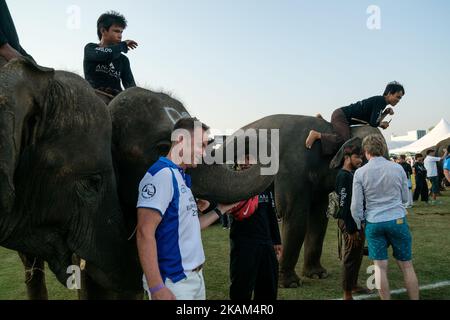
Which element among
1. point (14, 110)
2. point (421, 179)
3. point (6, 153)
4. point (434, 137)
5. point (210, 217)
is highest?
point (14, 110)

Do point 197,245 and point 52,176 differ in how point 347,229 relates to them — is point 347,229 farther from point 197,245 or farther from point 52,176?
point 52,176

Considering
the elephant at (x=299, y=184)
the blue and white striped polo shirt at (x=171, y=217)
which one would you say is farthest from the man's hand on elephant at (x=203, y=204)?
the elephant at (x=299, y=184)

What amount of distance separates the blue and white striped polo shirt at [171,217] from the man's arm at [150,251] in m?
0.05

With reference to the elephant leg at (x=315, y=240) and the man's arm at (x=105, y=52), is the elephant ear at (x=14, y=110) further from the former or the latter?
the elephant leg at (x=315, y=240)

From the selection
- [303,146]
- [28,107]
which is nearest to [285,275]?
[303,146]

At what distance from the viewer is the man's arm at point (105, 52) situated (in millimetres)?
4145

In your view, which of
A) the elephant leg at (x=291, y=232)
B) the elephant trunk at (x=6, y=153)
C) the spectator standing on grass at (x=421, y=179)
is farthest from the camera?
the spectator standing on grass at (x=421, y=179)

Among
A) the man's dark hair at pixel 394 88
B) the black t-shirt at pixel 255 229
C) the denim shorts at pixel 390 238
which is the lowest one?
the denim shorts at pixel 390 238

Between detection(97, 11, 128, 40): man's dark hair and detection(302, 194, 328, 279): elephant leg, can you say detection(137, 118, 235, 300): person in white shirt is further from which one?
detection(302, 194, 328, 279): elephant leg

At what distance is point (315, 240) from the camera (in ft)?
23.4

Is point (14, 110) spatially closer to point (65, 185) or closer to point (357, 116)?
point (65, 185)

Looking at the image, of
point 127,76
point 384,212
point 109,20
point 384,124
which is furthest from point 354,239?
point 109,20

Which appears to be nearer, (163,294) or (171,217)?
(163,294)

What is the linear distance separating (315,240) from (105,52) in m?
4.63
